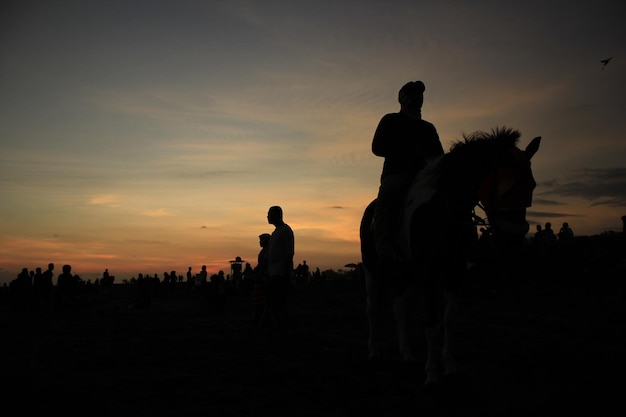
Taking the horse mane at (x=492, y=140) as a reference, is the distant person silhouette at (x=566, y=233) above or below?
above

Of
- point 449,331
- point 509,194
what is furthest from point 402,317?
point 509,194

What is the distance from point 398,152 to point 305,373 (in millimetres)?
2827

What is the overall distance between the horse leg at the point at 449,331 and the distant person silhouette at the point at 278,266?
5.67 metres

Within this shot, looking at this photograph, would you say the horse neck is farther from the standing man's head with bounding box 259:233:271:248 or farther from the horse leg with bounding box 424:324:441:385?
the standing man's head with bounding box 259:233:271:248

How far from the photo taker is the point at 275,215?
1135cm

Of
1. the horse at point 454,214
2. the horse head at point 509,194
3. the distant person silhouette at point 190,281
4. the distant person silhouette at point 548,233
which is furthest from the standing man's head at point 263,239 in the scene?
the distant person silhouette at point 190,281

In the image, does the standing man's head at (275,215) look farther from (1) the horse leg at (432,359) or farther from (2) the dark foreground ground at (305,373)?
(1) the horse leg at (432,359)

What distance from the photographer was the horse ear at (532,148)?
530 cm

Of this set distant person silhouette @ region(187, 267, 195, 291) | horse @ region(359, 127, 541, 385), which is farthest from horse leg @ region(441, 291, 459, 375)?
distant person silhouette @ region(187, 267, 195, 291)

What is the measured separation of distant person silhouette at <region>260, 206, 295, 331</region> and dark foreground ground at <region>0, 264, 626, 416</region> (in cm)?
56

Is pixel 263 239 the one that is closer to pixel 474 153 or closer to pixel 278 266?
pixel 278 266

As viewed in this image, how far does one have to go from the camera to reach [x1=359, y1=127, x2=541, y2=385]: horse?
203 inches

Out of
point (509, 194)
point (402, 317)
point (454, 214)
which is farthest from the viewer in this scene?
point (402, 317)

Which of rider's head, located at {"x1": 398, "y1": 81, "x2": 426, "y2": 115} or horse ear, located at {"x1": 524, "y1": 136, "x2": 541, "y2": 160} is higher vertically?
rider's head, located at {"x1": 398, "y1": 81, "x2": 426, "y2": 115}
